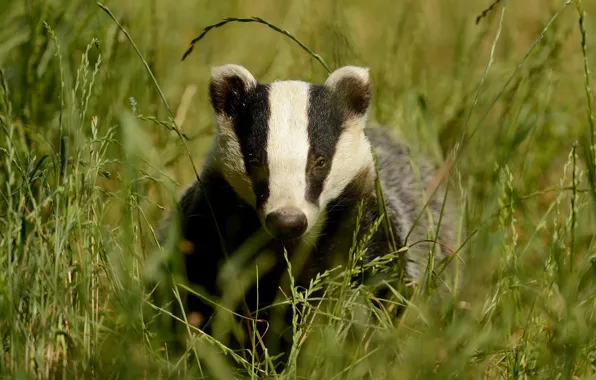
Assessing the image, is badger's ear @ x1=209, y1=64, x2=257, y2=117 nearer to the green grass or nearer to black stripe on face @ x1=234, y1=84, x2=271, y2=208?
black stripe on face @ x1=234, y1=84, x2=271, y2=208

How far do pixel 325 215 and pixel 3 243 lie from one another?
113 centimetres

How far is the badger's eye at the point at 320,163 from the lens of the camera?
2781 millimetres

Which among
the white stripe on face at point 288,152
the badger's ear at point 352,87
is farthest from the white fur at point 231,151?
the badger's ear at point 352,87

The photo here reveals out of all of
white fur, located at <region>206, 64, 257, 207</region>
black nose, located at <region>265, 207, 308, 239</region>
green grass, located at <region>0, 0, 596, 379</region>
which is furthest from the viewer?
white fur, located at <region>206, 64, 257, 207</region>

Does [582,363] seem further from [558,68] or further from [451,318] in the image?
[558,68]

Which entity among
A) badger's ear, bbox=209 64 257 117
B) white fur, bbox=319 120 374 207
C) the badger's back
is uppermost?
badger's ear, bbox=209 64 257 117

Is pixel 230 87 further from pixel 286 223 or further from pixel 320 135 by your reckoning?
pixel 286 223

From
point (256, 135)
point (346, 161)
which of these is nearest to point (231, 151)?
point (256, 135)

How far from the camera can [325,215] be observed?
2969mm

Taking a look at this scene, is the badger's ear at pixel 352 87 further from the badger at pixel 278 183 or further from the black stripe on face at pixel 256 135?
the black stripe on face at pixel 256 135

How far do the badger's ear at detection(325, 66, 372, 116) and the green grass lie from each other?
38cm

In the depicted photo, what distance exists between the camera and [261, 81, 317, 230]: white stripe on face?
2.62 meters

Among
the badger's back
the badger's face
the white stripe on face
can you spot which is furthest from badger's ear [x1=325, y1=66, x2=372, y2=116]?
the badger's back

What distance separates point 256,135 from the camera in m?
2.79
